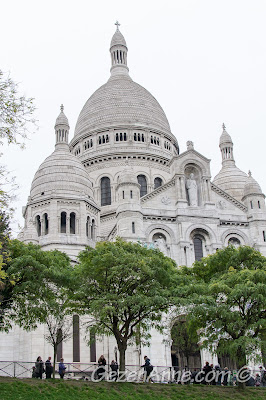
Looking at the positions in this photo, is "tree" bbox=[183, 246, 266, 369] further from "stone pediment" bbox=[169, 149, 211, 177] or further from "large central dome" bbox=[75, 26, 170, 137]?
"large central dome" bbox=[75, 26, 170, 137]

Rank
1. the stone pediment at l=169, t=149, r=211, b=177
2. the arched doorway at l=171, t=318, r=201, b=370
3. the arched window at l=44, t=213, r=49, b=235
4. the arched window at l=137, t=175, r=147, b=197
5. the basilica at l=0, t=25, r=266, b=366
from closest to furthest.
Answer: the arched doorway at l=171, t=318, r=201, b=370
the basilica at l=0, t=25, r=266, b=366
the arched window at l=44, t=213, r=49, b=235
the stone pediment at l=169, t=149, r=211, b=177
the arched window at l=137, t=175, r=147, b=197

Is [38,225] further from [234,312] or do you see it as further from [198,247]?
[234,312]

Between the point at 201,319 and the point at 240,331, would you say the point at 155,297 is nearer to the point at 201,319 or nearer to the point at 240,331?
the point at 201,319

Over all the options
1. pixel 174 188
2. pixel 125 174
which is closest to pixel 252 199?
pixel 174 188

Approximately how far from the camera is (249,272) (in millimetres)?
33688

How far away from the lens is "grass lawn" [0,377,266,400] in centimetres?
2639

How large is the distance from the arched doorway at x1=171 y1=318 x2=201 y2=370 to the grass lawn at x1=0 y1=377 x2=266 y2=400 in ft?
11.0

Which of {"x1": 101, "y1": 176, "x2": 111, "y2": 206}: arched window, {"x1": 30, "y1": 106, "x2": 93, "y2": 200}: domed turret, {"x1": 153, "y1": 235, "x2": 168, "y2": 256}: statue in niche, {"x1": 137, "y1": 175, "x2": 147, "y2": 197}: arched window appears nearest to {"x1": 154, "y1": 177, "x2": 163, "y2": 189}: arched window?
{"x1": 137, "y1": 175, "x2": 147, "y2": 197}: arched window

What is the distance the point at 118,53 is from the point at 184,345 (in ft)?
202

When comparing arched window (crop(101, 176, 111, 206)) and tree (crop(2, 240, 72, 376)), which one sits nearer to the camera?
tree (crop(2, 240, 72, 376))

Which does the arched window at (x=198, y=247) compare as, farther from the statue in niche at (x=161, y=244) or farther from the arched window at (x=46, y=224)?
the arched window at (x=46, y=224)

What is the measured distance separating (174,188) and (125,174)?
4.73m

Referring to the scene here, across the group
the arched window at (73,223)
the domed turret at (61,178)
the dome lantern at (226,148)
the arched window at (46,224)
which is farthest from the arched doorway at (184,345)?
the dome lantern at (226,148)

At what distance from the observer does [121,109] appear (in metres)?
78.0
